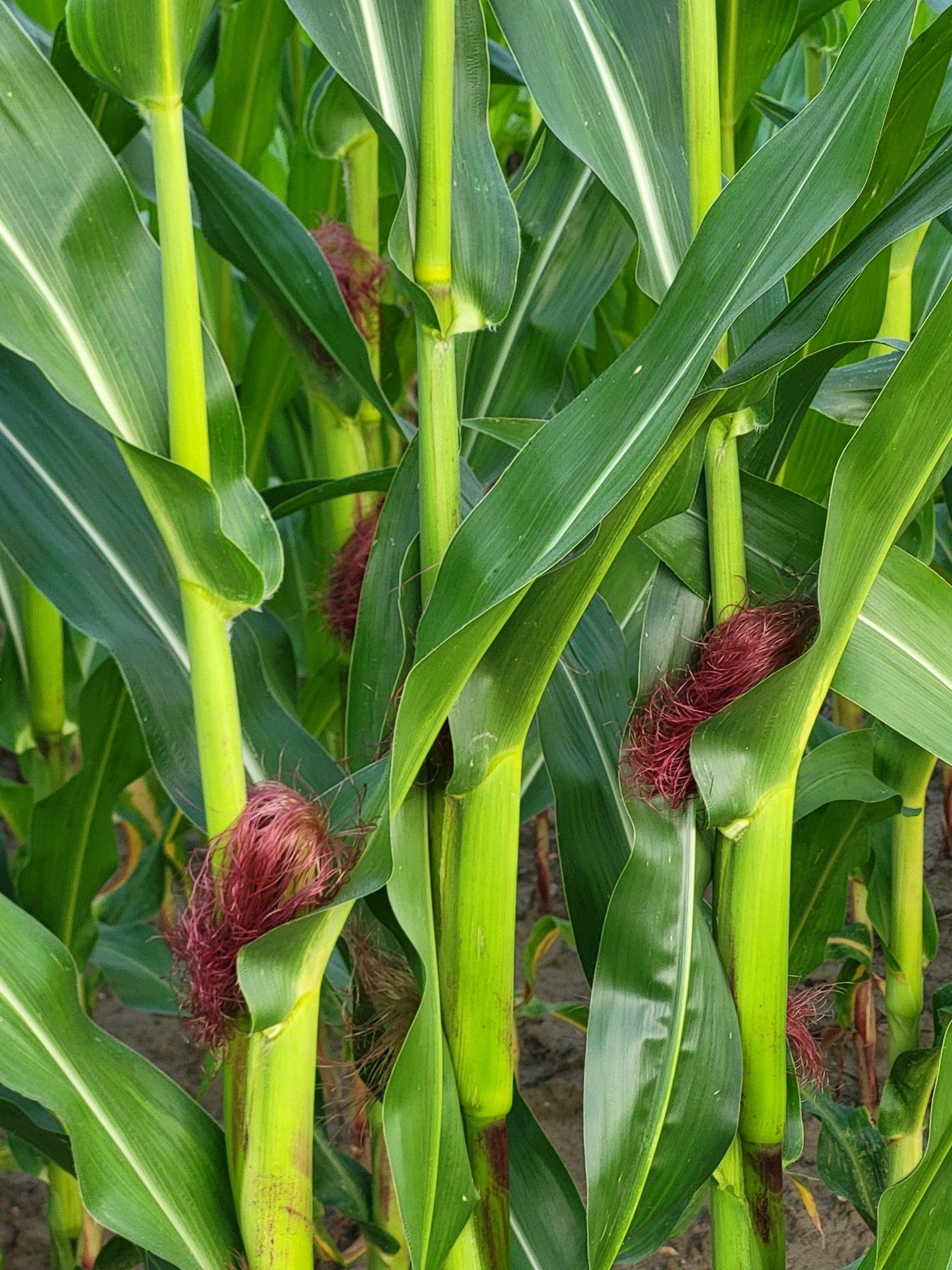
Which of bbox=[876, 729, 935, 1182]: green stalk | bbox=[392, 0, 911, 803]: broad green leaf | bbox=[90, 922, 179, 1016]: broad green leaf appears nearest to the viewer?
bbox=[392, 0, 911, 803]: broad green leaf

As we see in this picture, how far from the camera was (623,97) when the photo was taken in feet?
2.43

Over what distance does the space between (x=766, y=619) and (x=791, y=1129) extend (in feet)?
1.18

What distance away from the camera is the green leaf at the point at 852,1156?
106 centimetres

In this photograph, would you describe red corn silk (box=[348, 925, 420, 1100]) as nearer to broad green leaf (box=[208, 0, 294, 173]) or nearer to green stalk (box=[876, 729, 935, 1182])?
green stalk (box=[876, 729, 935, 1182])

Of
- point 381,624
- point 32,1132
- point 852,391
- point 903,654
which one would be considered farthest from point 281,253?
point 32,1132

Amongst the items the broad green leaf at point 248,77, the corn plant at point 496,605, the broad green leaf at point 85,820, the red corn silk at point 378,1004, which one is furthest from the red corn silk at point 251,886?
the broad green leaf at point 248,77

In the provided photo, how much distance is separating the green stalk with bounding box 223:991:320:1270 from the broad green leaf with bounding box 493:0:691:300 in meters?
0.49

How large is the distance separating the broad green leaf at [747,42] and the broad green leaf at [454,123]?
0.20 metres

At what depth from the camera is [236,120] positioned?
1.14m

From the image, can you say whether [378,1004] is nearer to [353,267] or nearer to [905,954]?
[905,954]

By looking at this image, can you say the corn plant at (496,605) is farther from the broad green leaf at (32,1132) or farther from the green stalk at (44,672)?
the green stalk at (44,672)

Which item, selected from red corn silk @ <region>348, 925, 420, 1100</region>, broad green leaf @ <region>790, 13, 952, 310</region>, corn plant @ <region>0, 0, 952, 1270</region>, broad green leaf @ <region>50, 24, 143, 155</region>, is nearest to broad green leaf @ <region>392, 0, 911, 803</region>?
corn plant @ <region>0, 0, 952, 1270</region>

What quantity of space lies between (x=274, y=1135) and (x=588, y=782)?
309 millimetres

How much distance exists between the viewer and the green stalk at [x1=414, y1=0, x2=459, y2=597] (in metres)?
0.61
